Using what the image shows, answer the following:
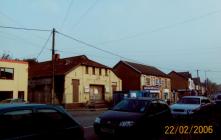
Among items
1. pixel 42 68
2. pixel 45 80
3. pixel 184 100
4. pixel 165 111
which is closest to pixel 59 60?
pixel 42 68

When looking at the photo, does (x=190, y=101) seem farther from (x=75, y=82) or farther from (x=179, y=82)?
(x=179, y=82)

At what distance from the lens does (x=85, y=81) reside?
57938 millimetres

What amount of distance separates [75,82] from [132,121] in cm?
4286

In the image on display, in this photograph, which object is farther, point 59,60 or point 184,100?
point 59,60

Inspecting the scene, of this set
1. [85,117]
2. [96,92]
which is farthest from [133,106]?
[96,92]

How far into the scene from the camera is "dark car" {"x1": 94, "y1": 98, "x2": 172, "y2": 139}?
13070mm

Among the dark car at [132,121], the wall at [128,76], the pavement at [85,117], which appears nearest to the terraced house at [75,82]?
the wall at [128,76]

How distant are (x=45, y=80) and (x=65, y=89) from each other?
4.91m

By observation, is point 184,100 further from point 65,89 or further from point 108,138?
point 65,89

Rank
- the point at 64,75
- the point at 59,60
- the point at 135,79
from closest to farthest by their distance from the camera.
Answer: the point at 64,75 → the point at 59,60 → the point at 135,79

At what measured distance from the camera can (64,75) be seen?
53750 millimetres

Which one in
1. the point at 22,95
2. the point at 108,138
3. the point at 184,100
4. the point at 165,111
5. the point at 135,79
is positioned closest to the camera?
the point at 108,138

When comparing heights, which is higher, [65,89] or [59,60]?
[59,60]

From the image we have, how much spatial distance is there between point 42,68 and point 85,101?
11.2 metres
